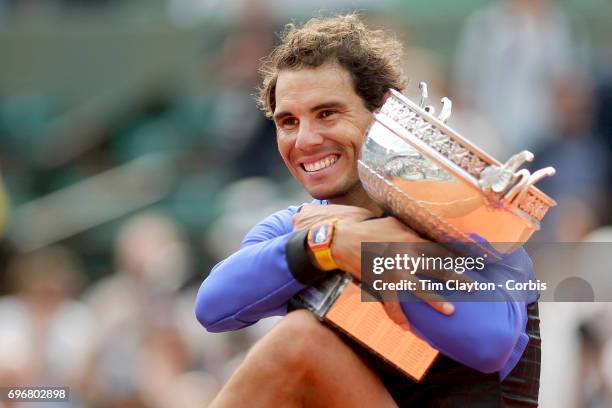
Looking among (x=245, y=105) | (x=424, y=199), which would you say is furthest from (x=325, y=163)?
(x=245, y=105)

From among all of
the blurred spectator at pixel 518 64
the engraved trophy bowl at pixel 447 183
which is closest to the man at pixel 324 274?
the engraved trophy bowl at pixel 447 183

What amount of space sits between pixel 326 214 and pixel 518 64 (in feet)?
14.2

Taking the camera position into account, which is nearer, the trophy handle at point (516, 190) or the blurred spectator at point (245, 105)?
the trophy handle at point (516, 190)

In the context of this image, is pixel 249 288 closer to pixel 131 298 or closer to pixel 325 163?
pixel 325 163

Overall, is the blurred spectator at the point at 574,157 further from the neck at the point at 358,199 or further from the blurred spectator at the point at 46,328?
the neck at the point at 358,199

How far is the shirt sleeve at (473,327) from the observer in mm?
3146

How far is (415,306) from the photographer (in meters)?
3.19

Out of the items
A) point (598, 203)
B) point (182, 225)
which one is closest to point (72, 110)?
point (182, 225)

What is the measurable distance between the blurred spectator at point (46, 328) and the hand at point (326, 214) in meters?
2.93

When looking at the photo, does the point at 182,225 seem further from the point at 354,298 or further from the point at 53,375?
the point at 354,298

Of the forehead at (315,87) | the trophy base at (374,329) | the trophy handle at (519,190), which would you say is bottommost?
the trophy base at (374,329)

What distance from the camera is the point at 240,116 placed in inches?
290

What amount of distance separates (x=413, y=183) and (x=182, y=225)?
14.5ft

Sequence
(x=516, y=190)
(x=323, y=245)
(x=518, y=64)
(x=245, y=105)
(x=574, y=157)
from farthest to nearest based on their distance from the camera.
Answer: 1. (x=518, y=64)
2. (x=245, y=105)
3. (x=574, y=157)
4. (x=323, y=245)
5. (x=516, y=190)
